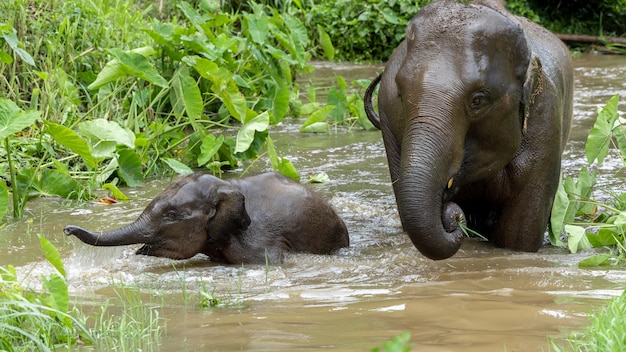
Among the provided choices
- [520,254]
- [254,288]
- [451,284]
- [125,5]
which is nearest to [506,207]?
[520,254]

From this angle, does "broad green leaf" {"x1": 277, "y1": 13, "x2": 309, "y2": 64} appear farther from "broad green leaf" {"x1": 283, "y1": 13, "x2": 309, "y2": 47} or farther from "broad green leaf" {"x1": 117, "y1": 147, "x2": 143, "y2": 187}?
"broad green leaf" {"x1": 117, "y1": 147, "x2": 143, "y2": 187}

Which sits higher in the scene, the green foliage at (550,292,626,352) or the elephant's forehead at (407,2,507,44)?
the elephant's forehead at (407,2,507,44)

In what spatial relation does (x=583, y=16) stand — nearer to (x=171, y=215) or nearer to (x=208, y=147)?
(x=208, y=147)

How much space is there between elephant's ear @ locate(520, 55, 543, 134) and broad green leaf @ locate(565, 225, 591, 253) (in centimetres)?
77

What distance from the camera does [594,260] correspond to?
22.1 feet

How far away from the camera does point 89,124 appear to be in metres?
8.88

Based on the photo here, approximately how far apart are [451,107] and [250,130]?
3174 mm

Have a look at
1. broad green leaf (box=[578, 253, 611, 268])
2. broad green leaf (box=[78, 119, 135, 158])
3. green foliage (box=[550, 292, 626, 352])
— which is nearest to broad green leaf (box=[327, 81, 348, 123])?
broad green leaf (box=[78, 119, 135, 158])

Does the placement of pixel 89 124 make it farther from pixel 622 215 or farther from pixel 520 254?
pixel 622 215

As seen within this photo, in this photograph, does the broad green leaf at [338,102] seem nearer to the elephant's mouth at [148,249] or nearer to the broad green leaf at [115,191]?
the broad green leaf at [115,191]

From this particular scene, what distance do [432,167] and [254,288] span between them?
4.12 feet

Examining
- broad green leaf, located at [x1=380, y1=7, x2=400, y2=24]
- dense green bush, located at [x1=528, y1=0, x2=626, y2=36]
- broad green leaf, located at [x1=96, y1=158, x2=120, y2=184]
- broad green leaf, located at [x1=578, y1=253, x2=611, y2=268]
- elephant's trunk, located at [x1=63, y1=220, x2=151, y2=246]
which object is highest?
elephant's trunk, located at [x1=63, y1=220, x2=151, y2=246]

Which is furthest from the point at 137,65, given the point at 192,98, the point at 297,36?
the point at 297,36

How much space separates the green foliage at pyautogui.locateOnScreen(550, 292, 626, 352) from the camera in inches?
175
